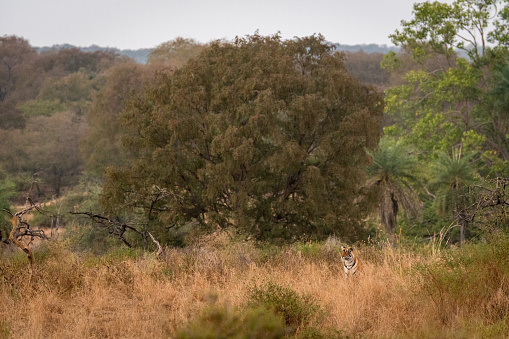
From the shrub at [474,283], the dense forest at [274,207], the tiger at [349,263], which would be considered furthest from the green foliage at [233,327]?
the tiger at [349,263]

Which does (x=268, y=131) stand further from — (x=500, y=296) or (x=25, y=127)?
(x=25, y=127)

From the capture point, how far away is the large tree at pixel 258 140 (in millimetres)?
14414

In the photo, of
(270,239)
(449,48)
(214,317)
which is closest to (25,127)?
(449,48)

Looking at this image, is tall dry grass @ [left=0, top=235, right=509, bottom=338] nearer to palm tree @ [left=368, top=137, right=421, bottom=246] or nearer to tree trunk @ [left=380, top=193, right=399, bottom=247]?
palm tree @ [left=368, top=137, right=421, bottom=246]

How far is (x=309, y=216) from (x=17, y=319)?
33.7ft

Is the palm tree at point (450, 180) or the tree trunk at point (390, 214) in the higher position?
the palm tree at point (450, 180)

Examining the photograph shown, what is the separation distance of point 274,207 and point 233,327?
11257mm

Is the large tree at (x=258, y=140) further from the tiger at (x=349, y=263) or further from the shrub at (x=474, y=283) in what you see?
the shrub at (x=474, y=283)

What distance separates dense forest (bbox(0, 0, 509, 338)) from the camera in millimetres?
5590

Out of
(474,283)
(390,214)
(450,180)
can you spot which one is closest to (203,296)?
(474,283)

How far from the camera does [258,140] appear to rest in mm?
15070

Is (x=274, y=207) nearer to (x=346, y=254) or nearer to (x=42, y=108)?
(x=346, y=254)

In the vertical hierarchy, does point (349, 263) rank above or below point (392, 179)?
above

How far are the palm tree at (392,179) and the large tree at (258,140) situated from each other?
1788 mm
